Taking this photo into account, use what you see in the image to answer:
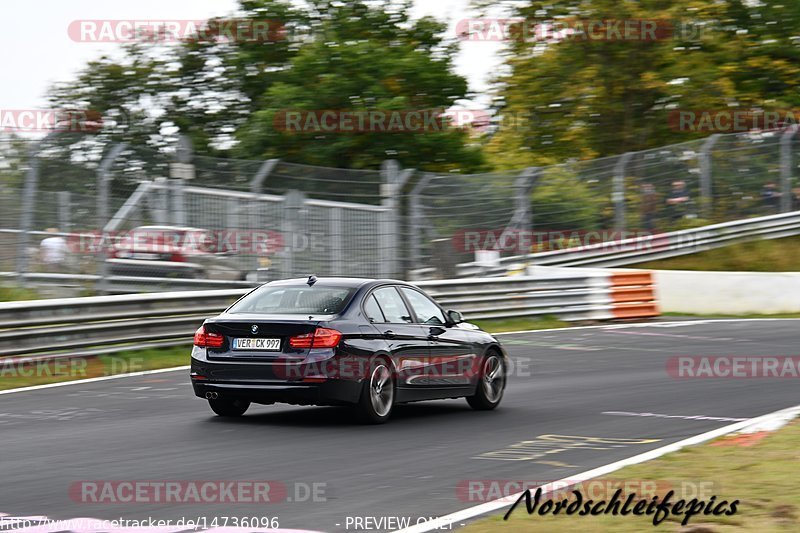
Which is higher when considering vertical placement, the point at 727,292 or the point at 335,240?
the point at 335,240

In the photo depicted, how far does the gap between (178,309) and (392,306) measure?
648cm

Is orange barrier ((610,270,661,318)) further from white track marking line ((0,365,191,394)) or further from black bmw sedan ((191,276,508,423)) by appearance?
black bmw sedan ((191,276,508,423))

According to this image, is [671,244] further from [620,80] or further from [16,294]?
[16,294]

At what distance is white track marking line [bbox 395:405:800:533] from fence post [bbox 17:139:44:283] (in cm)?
978

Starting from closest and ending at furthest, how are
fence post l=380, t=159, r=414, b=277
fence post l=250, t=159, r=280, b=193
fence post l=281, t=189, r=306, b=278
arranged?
fence post l=250, t=159, r=280, b=193, fence post l=281, t=189, r=306, b=278, fence post l=380, t=159, r=414, b=277

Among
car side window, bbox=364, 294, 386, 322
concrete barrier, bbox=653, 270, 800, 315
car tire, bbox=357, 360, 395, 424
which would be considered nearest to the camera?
car tire, bbox=357, 360, 395, 424

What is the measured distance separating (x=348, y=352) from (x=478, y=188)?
14.0 meters

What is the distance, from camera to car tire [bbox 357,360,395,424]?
1052 centimetres

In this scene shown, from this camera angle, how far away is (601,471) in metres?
8.21

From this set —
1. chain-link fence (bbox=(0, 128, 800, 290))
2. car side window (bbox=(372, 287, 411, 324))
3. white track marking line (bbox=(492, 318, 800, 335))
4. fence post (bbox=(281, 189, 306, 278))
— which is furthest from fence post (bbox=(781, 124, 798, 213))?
car side window (bbox=(372, 287, 411, 324))

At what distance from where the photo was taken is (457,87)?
3962cm

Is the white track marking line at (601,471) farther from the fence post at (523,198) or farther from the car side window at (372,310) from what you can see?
the fence post at (523,198)

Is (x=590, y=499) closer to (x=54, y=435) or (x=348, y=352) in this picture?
(x=348, y=352)

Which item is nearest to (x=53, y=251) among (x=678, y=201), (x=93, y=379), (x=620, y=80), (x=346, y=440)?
(x=93, y=379)
